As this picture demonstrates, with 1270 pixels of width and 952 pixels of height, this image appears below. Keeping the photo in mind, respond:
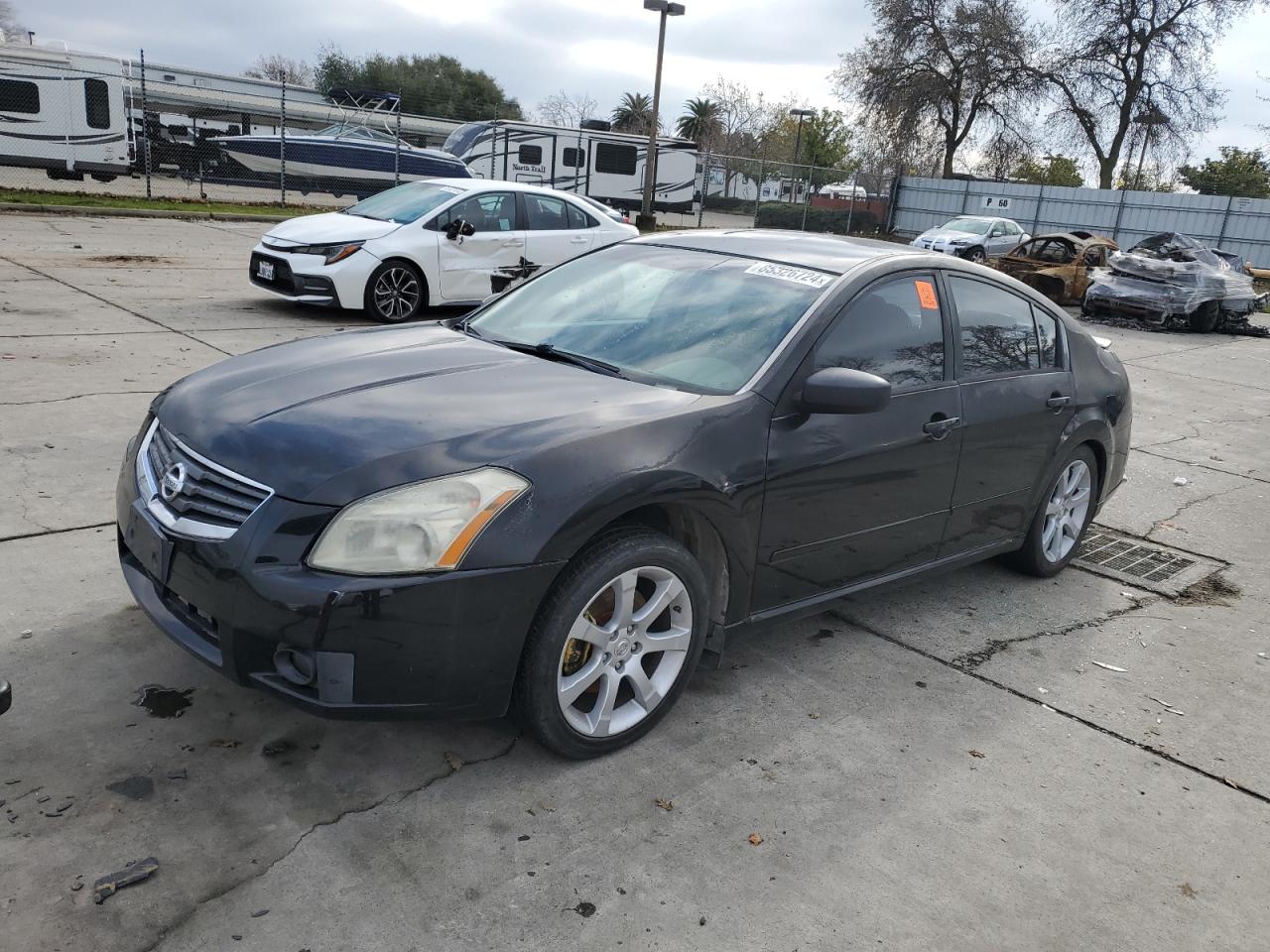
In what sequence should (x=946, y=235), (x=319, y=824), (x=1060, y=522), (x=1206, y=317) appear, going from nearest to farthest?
(x=319, y=824), (x=1060, y=522), (x=1206, y=317), (x=946, y=235)

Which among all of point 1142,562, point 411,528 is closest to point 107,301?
point 411,528

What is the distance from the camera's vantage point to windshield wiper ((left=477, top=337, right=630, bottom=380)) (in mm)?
3658

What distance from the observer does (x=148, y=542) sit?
3.03m

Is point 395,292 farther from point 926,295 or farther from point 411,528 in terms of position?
point 411,528

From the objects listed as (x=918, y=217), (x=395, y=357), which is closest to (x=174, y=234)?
(x=395, y=357)

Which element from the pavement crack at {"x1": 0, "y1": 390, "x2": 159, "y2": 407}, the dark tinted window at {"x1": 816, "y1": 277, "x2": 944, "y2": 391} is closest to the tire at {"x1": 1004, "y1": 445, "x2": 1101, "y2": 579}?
the dark tinted window at {"x1": 816, "y1": 277, "x2": 944, "y2": 391}

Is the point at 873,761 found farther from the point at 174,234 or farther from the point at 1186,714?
the point at 174,234

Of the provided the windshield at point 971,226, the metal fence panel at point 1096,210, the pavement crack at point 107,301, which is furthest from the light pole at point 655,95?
the pavement crack at point 107,301

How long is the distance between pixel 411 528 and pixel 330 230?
8.45m

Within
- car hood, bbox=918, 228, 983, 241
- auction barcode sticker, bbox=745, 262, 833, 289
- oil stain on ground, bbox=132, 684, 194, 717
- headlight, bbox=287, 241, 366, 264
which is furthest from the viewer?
car hood, bbox=918, 228, 983, 241

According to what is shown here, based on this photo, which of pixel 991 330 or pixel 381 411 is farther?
pixel 991 330

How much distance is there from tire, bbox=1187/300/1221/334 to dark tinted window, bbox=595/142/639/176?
1692cm

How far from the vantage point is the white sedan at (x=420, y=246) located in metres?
10.2

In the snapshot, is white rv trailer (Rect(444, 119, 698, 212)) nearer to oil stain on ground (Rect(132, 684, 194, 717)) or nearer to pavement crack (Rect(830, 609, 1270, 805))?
pavement crack (Rect(830, 609, 1270, 805))
